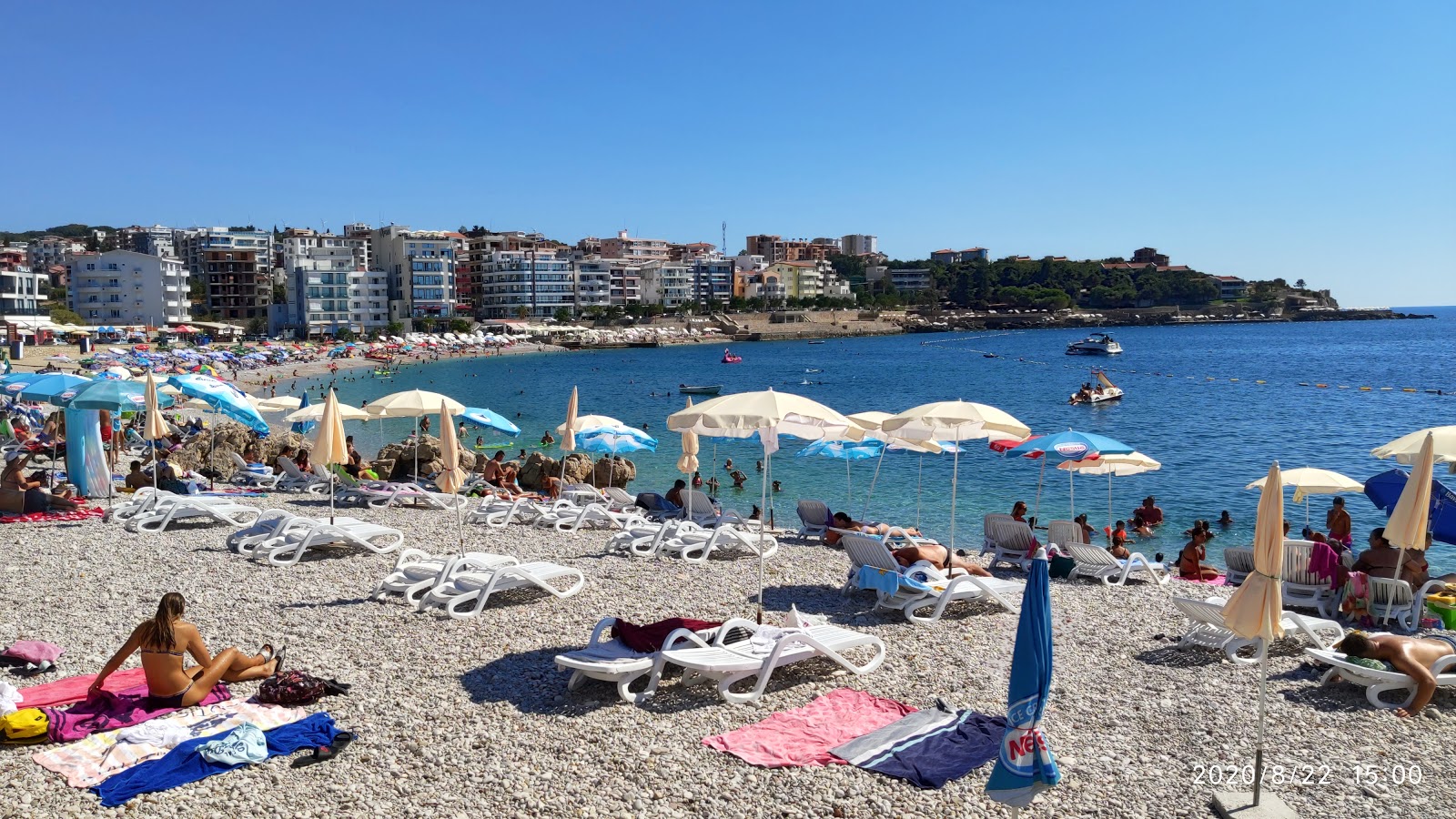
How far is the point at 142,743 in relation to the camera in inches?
233

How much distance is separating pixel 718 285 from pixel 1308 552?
477ft

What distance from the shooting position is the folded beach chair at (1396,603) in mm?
9297

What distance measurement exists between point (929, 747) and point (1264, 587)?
218 cm

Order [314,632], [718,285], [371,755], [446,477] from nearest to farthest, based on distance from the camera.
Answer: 1. [371,755]
2. [314,632]
3. [446,477]
4. [718,285]

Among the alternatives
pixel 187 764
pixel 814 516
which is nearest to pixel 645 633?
pixel 187 764

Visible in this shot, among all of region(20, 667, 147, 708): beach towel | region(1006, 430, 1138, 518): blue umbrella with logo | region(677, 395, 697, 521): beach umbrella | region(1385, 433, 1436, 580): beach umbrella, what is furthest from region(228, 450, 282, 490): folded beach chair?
region(1385, 433, 1436, 580): beach umbrella

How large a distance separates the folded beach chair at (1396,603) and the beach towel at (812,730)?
558cm

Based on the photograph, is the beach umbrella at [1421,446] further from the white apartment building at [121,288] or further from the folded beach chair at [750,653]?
the white apartment building at [121,288]

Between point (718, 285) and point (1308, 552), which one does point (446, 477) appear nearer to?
point (1308, 552)

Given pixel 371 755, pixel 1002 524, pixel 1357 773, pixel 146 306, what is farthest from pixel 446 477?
pixel 146 306

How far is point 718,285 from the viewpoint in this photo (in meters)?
154

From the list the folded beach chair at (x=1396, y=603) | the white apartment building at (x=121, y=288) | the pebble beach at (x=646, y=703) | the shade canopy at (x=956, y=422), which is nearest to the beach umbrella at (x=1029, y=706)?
the pebble beach at (x=646, y=703)

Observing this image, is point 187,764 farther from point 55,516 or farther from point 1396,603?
point 1396,603

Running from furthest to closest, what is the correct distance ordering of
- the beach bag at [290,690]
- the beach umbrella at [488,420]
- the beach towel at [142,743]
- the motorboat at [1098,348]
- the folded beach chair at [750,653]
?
the motorboat at [1098,348] → the beach umbrella at [488,420] → the folded beach chair at [750,653] → the beach bag at [290,690] → the beach towel at [142,743]
